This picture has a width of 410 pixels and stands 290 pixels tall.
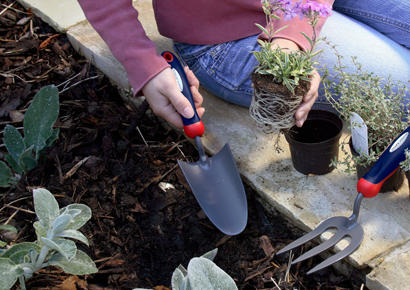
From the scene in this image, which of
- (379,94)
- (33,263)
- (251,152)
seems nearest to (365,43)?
(379,94)

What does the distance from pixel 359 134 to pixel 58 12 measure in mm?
1504

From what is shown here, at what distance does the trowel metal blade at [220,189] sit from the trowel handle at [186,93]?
0.11m

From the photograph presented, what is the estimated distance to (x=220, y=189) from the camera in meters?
1.52

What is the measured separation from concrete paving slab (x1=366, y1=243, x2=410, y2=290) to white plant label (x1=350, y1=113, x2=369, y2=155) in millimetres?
294

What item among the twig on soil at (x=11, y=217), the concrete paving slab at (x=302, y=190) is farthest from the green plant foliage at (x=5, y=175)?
the concrete paving slab at (x=302, y=190)

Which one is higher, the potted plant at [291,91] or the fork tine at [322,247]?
the potted plant at [291,91]

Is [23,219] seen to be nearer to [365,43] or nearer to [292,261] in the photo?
[292,261]

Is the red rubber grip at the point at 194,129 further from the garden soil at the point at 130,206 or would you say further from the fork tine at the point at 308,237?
the fork tine at the point at 308,237

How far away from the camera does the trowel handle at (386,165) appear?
49.4 inches

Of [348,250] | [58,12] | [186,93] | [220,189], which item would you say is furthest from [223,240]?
[58,12]

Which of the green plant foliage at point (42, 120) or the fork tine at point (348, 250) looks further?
the green plant foliage at point (42, 120)

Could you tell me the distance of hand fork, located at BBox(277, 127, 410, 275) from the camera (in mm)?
1264

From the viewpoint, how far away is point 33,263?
46.9 inches

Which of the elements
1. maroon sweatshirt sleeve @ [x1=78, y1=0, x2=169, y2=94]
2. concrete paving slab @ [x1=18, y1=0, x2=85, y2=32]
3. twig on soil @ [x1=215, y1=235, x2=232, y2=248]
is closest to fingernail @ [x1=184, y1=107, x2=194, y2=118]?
maroon sweatshirt sleeve @ [x1=78, y1=0, x2=169, y2=94]
